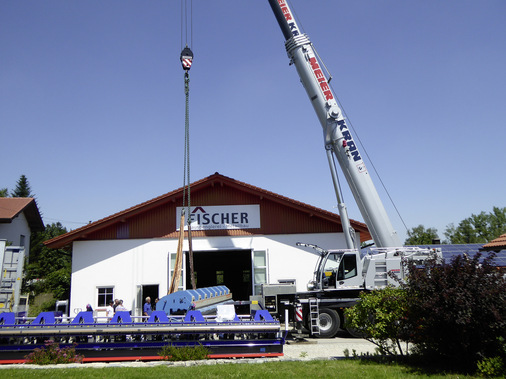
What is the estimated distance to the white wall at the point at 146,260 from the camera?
19391 millimetres

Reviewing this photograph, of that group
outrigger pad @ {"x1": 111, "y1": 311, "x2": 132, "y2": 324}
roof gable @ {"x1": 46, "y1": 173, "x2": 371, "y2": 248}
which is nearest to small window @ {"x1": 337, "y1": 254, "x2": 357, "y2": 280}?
roof gable @ {"x1": 46, "y1": 173, "x2": 371, "y2": 248}

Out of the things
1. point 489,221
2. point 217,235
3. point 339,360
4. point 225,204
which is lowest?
point 339,360

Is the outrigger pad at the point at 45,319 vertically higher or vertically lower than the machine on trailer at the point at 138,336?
higher

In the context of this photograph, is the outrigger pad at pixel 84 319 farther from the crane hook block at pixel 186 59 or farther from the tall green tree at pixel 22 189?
the tall green tree at pixel 22 189

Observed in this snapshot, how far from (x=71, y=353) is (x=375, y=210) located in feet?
34.9

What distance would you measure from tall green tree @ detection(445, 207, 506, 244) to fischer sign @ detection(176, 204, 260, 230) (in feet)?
199

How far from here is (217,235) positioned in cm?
2027

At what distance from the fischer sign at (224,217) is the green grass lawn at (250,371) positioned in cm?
1114

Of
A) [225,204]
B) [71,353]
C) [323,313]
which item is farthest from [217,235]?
[71,353]

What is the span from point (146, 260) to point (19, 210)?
1136 centimetres

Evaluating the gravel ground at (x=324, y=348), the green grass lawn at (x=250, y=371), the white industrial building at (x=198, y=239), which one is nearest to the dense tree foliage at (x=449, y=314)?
the green grass lawn at (x=250, y=371)

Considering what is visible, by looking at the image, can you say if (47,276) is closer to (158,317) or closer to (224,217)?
(224,217)

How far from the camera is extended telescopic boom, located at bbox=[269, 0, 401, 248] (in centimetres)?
1544

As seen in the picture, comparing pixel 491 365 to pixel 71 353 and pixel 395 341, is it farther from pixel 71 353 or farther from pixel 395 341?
pixel 71 353
